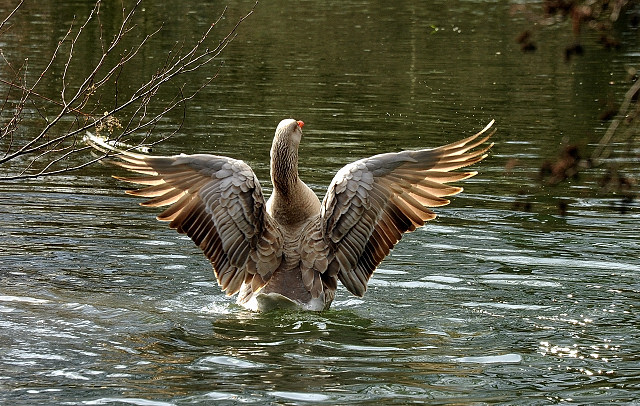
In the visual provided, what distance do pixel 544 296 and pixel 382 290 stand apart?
4.86 feet

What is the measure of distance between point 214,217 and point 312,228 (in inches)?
34.5

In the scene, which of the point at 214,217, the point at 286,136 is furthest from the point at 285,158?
the point at 214,217

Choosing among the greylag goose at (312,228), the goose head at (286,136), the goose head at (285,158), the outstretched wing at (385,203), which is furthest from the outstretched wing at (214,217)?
the outstretched wing at (385,203)

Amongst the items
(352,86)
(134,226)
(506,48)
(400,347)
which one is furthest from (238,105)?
(400,347)

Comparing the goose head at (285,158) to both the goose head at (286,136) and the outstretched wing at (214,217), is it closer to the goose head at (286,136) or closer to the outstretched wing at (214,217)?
the goose head at (286,136)

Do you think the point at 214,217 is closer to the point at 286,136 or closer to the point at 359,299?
the point at 286,136

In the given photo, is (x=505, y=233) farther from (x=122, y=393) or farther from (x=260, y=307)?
(x=122, y=393)

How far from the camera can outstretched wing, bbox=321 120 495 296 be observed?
8.80 meters

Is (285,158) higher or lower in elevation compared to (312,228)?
higher

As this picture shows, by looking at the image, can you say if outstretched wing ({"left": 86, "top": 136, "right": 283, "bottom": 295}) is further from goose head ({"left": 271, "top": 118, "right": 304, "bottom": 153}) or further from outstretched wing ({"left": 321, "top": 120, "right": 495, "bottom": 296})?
outstretched wing ({"left": 321, "top": 120, "right": 495, "bottom": 296})

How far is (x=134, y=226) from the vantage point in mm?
11414

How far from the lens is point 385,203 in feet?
29.2

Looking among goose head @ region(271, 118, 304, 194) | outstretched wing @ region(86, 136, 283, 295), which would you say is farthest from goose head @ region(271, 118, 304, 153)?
outstretched wing @ region(86, 136, 283, 295)

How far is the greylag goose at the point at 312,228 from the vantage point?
28.8 feet
